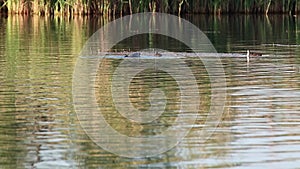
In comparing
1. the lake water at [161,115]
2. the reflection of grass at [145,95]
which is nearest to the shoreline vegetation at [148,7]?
the lake water at [161,115]

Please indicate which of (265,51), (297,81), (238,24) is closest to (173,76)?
(297,81)

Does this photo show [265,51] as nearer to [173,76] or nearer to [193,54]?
[193,54]

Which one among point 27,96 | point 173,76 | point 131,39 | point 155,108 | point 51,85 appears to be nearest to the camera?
point 155,108

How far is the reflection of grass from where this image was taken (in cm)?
1101

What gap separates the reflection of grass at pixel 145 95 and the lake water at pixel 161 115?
0.01 meters

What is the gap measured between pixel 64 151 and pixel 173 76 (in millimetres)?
6684

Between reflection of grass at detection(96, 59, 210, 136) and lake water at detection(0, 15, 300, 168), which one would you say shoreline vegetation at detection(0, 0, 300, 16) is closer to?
lake water at detection(0, 15, 300, 168)

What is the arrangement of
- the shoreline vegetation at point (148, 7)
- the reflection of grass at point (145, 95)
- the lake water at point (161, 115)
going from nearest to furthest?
the lake water at point (161, 115), the reflection of grass at point (145, 95), the shoreline vegetation at point (148, 7)

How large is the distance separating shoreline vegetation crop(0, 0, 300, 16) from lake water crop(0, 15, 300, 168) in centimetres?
1575

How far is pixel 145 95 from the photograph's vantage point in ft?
44.9

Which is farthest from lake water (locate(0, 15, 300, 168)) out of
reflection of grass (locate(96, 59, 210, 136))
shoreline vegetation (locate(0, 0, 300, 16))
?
shoreline vegetation (locate(0, 0, 300, 16))

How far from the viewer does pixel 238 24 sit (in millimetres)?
34469

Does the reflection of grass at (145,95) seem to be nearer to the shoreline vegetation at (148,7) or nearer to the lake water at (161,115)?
the lake water at (161,115)

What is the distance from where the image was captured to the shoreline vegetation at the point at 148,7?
39.5 metres
